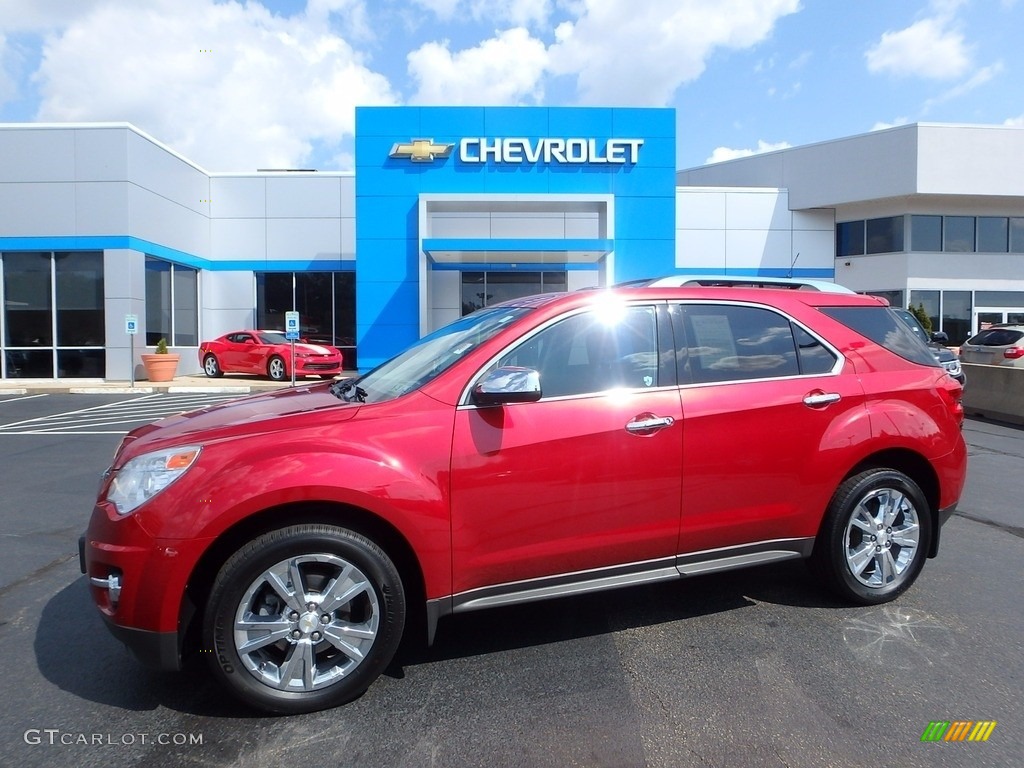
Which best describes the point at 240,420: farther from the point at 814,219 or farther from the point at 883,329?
the point at 814,219

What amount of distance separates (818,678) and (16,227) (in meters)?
22.9

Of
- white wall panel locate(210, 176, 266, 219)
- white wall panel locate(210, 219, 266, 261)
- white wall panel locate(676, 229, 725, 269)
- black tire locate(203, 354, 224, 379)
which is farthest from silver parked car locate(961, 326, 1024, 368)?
white wall panel locate(210, 176, 266, 219)

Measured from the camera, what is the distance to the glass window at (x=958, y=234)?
81.0 feet

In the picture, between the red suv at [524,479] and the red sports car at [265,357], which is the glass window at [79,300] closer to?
the red sports car at [265,357]

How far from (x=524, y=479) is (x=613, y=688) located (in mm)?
1008

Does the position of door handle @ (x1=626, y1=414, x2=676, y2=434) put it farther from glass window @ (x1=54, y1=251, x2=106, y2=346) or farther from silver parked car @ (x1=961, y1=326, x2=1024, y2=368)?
glass window @ (x1=54, y1=251, x2=106, y2=346)

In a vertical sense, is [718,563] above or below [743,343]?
below

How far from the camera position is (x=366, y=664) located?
285 centimetres

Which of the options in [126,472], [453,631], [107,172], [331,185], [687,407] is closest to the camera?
[126,472]

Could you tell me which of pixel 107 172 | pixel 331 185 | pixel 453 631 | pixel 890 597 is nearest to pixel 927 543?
pixel 890 597

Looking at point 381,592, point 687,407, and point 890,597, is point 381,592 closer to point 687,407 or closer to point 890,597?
point 687,407

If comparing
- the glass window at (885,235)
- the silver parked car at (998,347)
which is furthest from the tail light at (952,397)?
the glass window at (885,235)

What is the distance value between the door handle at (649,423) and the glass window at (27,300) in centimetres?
2128

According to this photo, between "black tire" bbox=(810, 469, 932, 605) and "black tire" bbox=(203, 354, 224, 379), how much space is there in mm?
20147
